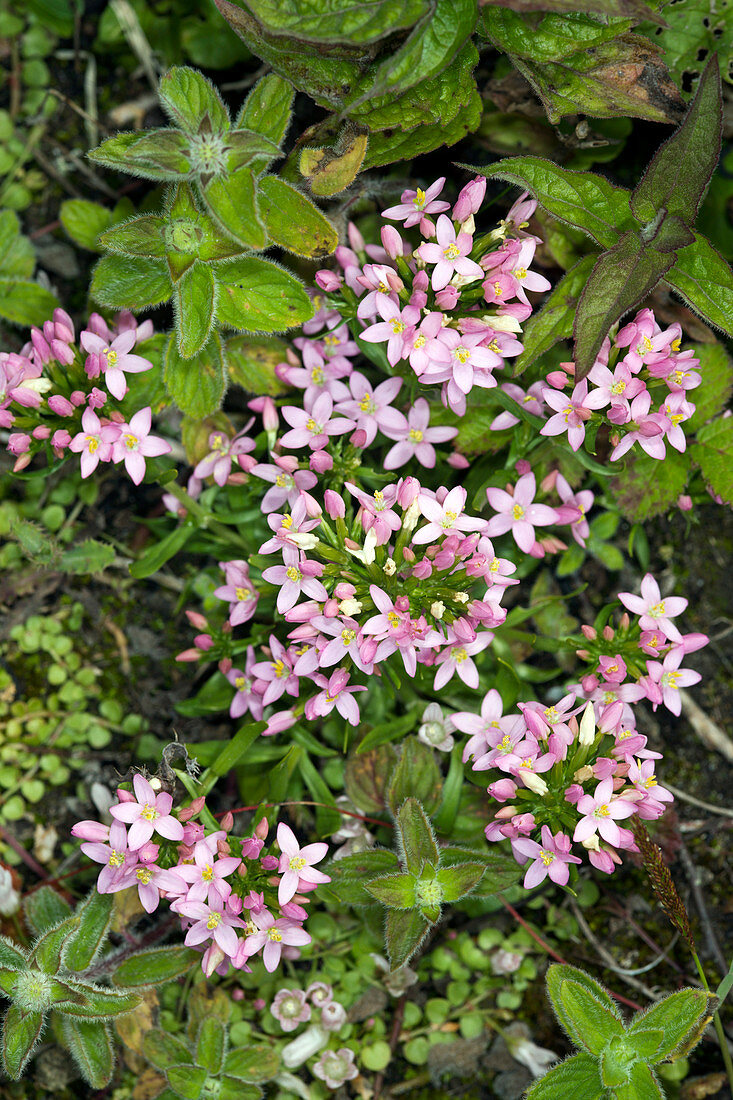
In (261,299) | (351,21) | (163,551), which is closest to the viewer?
(351,21)

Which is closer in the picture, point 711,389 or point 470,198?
point 470,198

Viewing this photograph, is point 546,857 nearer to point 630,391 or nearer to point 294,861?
point 294,861

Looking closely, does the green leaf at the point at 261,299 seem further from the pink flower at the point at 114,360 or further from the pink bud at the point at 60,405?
the pink bud at the point at 60,405

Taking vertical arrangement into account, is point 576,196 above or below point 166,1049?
above

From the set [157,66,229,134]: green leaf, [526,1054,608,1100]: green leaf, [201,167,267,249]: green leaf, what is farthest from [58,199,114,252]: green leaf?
[526,1054,608,1100]: green leaf

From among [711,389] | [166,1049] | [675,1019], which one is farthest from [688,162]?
[166,1049]

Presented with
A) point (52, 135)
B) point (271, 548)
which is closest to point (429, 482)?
point (271, 548)

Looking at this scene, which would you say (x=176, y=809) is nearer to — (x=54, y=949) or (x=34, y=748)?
(x=54, y=949)
